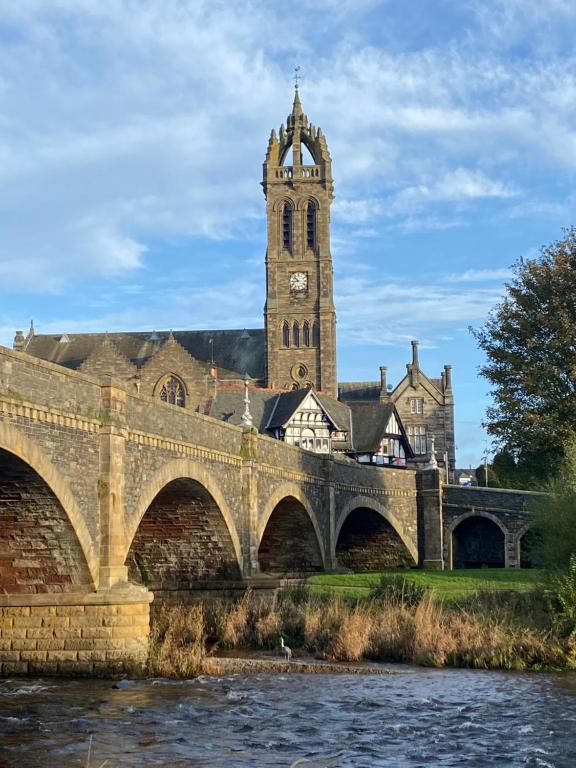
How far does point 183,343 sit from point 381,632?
209 feet

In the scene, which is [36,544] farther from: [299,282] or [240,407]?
[299,282]

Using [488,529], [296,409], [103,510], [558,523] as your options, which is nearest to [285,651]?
[103,510]

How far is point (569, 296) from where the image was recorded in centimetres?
4197

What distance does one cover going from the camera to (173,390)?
7388 centimetres

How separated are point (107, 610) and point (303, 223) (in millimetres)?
65779

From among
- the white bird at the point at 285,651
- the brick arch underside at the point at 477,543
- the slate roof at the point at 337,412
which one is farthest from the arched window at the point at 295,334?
the white bird at the point at 285,651

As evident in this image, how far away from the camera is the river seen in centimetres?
1446

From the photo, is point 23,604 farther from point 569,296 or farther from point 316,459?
point 569,296

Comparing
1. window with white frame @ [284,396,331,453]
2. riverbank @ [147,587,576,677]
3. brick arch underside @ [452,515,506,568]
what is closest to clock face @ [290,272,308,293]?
window with white frame @ [284,396,331,453]

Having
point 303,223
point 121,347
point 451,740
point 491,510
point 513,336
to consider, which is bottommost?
point 451,740

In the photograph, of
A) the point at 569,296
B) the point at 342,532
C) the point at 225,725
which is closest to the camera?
the point at 225,725

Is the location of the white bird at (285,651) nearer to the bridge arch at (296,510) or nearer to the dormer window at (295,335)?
the bridge arch at (296,510)

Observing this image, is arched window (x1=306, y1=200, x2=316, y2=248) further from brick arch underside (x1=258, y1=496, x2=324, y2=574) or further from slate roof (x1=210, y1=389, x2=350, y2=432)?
brick arch underside (x1=258, y1=496, x2=324, y2=574)

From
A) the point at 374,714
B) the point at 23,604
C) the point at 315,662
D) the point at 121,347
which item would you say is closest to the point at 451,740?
the point at 374,714
